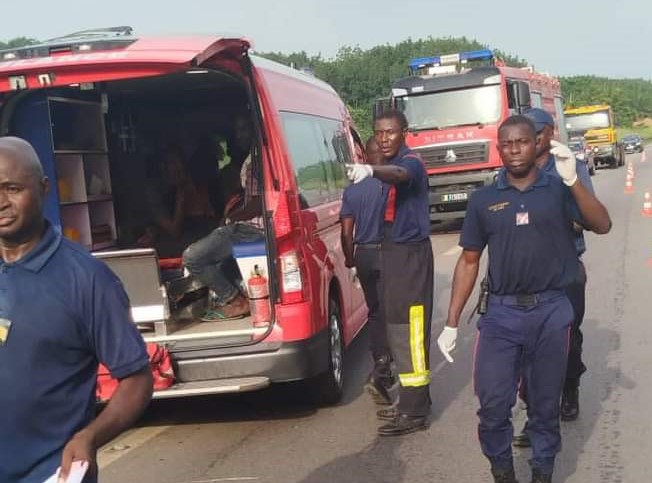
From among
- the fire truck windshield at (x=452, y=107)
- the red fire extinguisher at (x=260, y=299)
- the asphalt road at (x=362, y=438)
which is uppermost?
the fire truck windshield at (x=452, y=107)

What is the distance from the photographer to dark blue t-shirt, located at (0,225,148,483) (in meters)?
2.22

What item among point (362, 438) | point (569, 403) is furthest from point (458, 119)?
point (362, 438)

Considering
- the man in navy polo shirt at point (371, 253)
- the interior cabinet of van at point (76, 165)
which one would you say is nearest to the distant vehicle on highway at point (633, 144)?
the interior cabinet of van at point (76, 165)

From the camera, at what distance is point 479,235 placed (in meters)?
4.36

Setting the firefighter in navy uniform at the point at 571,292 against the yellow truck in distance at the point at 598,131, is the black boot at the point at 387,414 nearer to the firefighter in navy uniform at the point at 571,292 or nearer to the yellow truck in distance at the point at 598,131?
the firefighter in navy uniform at the point at 571,292

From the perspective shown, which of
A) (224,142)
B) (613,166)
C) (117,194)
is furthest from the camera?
(613,166)

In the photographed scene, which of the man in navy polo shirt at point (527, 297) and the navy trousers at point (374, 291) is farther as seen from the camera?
the navy trousers at point (374, 291)

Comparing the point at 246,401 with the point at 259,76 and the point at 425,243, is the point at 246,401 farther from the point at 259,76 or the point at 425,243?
the point at 259,76

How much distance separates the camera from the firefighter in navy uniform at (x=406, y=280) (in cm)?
550

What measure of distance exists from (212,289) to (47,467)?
4.25 meters

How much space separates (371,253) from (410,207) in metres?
0.65

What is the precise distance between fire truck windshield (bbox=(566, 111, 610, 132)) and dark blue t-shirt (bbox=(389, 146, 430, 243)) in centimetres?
3418

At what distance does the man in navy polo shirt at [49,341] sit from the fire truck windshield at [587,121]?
37633 millimetres

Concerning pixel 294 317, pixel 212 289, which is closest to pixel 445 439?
pixel 294 317
